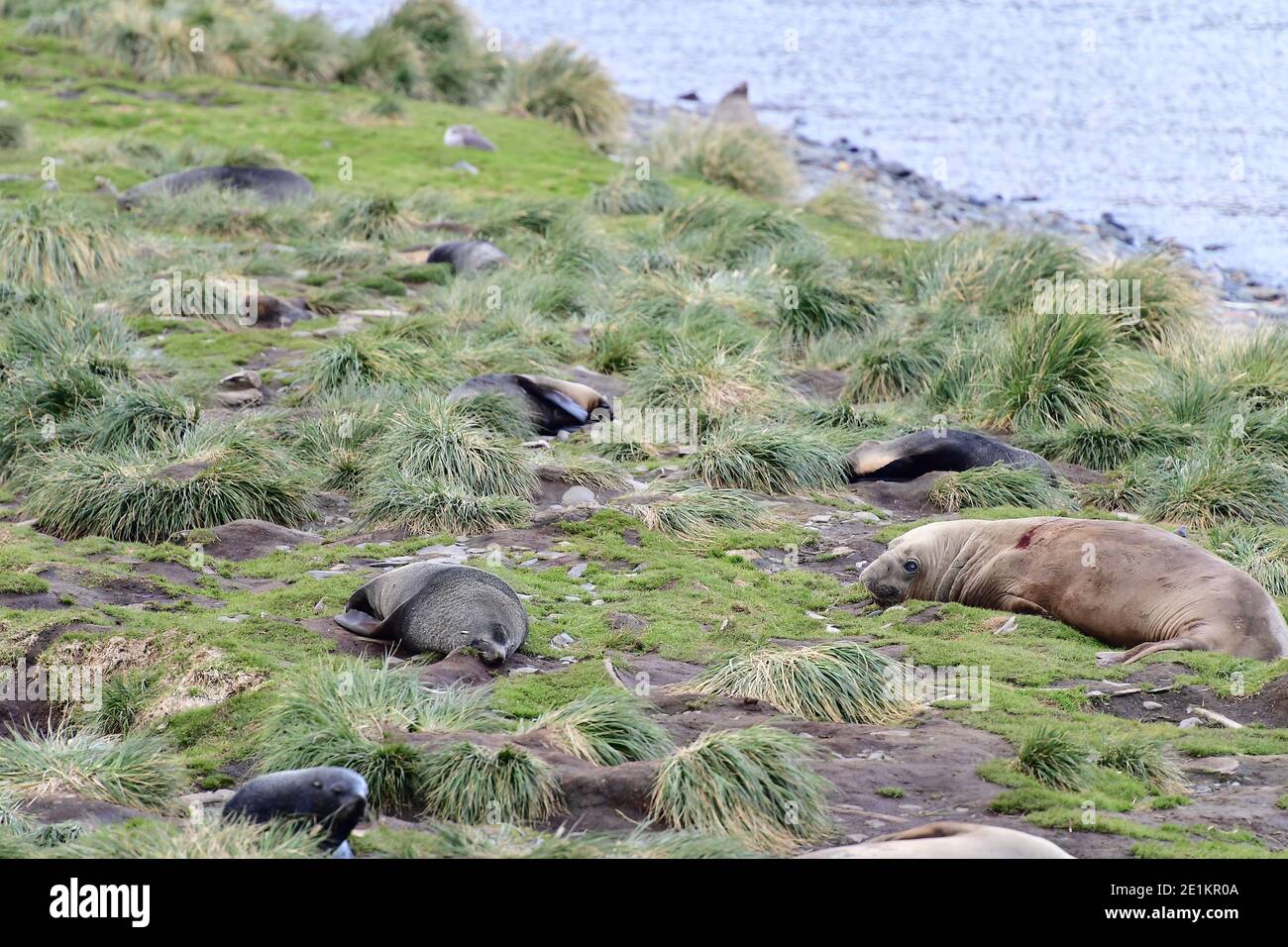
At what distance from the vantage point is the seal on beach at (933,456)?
30.0ft

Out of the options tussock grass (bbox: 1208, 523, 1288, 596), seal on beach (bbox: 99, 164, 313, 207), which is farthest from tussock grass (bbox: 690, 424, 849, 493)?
seal on beach (bbox: 99, 164, 313, 207)

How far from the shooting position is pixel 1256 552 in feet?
25.0

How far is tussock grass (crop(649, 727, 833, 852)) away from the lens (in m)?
4.40

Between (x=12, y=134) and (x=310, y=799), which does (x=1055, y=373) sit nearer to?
(x=310, y=799)

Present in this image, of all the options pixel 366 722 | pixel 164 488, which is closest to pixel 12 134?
pixel 164 488

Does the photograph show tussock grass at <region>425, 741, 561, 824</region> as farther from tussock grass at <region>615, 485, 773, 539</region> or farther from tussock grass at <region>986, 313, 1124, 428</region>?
tussock grass at <region>986, 313, 1124, 428</region>

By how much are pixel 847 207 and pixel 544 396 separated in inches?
350

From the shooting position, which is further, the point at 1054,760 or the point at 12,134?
the point at 12,134

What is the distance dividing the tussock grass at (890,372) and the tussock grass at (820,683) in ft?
17.9

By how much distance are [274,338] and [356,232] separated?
3165 mm

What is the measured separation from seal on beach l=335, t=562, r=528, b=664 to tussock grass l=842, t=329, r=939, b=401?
17.4 feet

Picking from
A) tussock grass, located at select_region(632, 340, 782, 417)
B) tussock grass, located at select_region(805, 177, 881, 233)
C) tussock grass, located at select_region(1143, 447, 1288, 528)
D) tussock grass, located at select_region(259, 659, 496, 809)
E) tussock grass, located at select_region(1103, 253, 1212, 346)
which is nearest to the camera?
tussock grass, located at select_region(259, 659, 496, 809)
